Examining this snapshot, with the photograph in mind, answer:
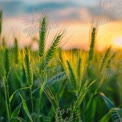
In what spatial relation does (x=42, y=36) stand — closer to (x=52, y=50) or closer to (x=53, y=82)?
(x=52, y=50)

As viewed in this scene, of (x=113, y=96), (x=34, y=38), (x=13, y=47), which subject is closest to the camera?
(x=13, y=47)

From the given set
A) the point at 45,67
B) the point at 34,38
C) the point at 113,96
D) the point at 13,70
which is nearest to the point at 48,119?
the point at 45,67

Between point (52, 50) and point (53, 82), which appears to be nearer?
point (52, 50)

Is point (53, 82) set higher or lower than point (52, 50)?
lower

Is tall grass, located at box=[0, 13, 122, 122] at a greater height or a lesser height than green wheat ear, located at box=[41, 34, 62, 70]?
lesser

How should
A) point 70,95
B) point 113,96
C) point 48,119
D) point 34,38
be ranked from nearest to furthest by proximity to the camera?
point 48,119
point 70,95
point 113,96
point 34,38

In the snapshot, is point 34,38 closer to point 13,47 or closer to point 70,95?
point 70,95

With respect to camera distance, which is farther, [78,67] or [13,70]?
[13,70]

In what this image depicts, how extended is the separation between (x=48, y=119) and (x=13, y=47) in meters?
0.63

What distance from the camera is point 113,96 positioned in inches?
148

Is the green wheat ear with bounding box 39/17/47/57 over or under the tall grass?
over

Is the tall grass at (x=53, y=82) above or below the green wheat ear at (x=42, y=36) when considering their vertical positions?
below

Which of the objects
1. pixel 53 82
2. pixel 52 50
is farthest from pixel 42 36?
pixel 53 82

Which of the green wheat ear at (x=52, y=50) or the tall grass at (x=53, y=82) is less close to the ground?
the green wheat ear at (x=52, y=50)
